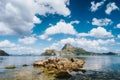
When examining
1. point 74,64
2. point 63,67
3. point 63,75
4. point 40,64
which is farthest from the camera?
point 40,64

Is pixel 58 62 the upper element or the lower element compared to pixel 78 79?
upper

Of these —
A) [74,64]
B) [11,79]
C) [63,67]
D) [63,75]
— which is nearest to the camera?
[11,79]

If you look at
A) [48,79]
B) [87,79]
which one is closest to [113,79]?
[87,79]

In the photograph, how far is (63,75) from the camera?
45938 millimetres

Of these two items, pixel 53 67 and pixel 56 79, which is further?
pixel 53 67

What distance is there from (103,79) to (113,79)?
2687 millimetres

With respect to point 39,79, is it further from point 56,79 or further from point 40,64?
point 40,64

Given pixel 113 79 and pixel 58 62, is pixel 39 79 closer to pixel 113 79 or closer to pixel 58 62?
pixel 113 79

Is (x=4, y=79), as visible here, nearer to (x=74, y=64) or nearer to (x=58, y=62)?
(x=58, y=62)

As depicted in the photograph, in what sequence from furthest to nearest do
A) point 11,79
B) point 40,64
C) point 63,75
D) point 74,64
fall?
point 40,64 < point 74,64 < point 63,75 < point 11,79

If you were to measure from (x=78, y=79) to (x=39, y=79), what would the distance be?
986 centimetres

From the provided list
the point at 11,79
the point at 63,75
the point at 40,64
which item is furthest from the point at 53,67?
the point at 11,79

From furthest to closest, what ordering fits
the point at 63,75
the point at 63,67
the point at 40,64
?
the point at 40,64, the point at 63,67, the point at 63,75

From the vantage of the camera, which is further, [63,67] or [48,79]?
[63,67]
